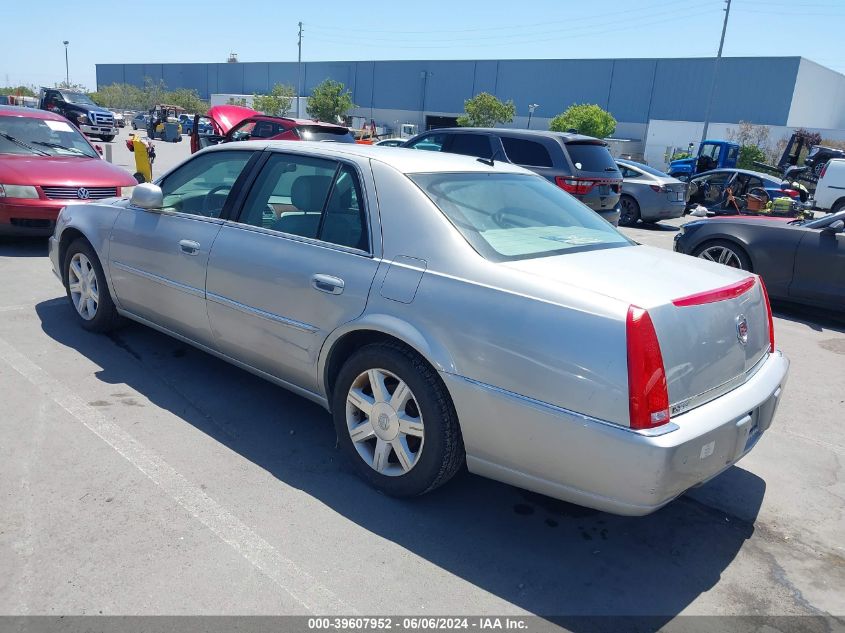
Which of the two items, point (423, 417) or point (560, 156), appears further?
point (560, 156)

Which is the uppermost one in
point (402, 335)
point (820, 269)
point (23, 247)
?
point (402, 335)

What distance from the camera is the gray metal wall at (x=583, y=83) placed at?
5647 cm

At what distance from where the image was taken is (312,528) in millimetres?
3041

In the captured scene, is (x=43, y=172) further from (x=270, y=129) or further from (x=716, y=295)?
(x=716, y=295)

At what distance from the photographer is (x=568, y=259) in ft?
10.4

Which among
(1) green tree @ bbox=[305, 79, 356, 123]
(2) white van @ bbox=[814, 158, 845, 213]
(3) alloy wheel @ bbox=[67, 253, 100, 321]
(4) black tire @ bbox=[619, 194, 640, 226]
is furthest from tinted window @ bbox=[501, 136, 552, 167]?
(1) green tree @ bbox=[305, 79, 356, 123]

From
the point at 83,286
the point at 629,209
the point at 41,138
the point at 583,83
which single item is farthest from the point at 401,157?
the point at 583,83

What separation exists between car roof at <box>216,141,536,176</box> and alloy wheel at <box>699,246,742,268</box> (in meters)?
4.76

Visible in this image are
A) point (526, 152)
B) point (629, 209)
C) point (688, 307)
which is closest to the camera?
point (688, 307)

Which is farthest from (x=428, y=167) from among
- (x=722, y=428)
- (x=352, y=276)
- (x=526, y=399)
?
(x=722, y=428)

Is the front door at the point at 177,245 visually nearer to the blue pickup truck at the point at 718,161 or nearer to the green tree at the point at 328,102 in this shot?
the blue pickup truck at the point at 718,161

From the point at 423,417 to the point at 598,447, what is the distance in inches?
32.5

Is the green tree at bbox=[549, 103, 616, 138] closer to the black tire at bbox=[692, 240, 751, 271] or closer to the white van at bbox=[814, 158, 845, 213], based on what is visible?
the white van at bbox=[814, 158, 845, 213]

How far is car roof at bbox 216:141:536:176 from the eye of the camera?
3570mm
